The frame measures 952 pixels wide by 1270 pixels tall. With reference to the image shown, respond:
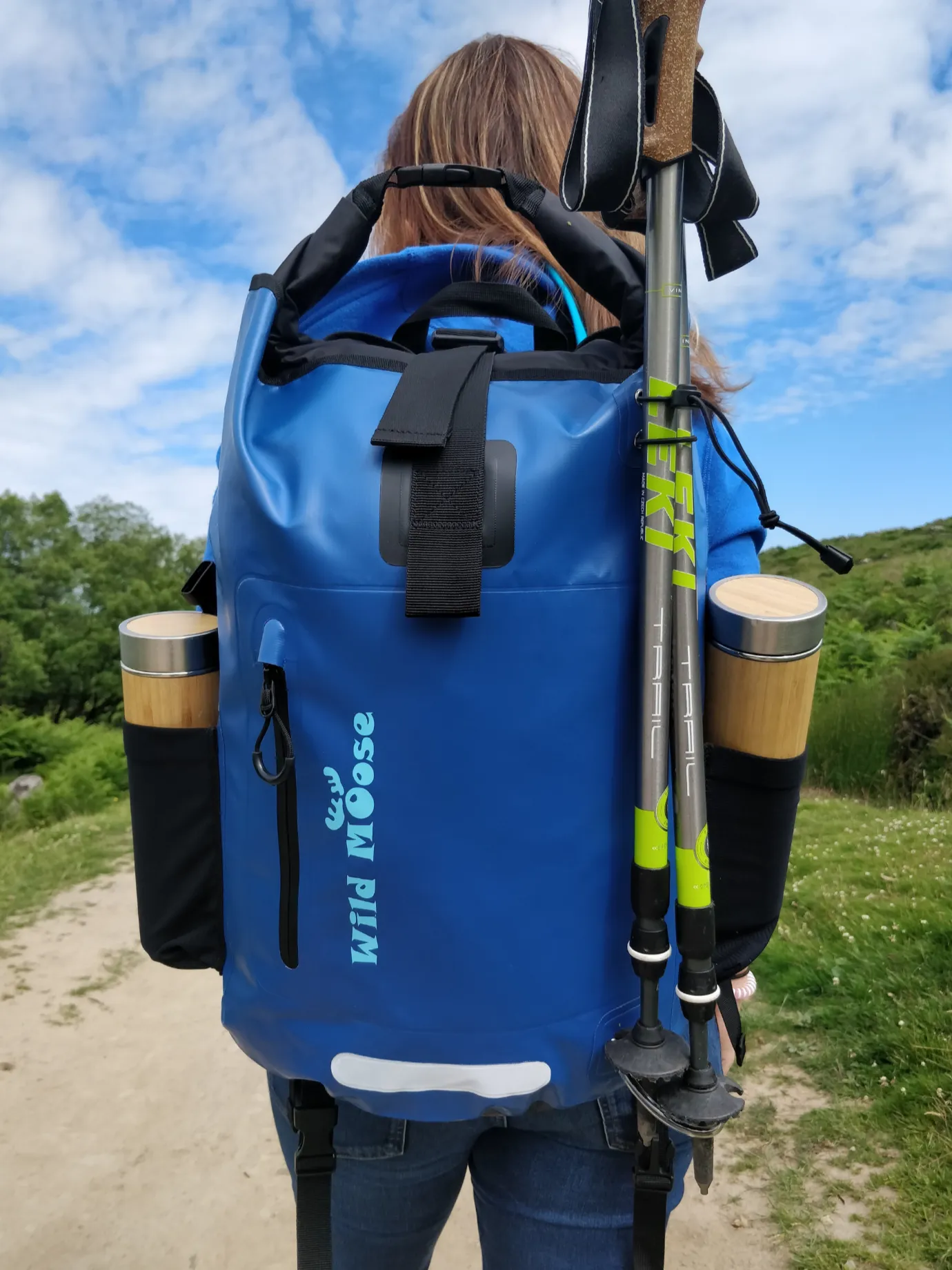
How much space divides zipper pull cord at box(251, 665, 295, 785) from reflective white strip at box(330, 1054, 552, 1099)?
355 mm

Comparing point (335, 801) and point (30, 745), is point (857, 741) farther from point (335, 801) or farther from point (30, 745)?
point (30, 745)

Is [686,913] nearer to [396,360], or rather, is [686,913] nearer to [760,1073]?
[396,360]

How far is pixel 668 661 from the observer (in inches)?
42.3

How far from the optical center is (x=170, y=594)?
31250 mm

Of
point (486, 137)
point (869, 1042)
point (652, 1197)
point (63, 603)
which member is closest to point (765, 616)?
point (652, 1197)

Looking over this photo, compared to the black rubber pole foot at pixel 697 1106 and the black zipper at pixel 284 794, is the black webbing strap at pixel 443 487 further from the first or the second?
the black rubber pole foot at pixel 697 1106

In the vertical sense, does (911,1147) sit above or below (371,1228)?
below

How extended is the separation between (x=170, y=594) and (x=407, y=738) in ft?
104

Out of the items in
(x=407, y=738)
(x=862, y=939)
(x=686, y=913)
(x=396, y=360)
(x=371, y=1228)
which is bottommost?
(x=862, y=939)

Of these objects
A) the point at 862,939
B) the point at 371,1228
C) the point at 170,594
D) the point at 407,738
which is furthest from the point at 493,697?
the point at 170,594

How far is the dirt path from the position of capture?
10.0ft

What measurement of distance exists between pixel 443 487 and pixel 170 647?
0.51 metres

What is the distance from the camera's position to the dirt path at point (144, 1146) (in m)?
3.05

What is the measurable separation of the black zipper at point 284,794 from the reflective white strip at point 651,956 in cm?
41
